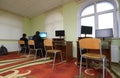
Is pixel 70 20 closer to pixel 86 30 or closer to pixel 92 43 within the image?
pixel 86 30

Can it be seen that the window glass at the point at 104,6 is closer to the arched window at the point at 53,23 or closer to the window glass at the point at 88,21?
the window glass at the point at 88,21

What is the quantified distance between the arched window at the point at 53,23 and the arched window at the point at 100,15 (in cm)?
138

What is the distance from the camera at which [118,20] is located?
319 cm

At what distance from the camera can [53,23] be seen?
5.78 metres

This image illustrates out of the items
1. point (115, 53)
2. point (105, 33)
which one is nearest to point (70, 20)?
point (105, 33)

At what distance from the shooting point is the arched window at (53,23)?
537cm

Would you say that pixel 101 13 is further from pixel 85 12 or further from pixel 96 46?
pixel 96 46

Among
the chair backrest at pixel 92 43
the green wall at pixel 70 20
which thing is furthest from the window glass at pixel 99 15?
the chair backrest at pixel 92 43

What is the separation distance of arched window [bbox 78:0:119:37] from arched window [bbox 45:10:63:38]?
1376 millimetres

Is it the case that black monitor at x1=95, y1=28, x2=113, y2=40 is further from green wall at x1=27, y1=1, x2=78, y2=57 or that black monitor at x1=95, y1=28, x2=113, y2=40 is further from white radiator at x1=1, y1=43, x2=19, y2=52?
white radiator at x1=1, y1=43, x2=19, y2=52

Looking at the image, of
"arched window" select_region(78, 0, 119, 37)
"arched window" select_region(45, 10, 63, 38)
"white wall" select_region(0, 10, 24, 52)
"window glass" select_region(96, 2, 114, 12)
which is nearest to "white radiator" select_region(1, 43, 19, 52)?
"white wall" select_region(0, 10, 24, 52)

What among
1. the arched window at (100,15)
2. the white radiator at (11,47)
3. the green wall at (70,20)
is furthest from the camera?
the white radiator at (11,47)

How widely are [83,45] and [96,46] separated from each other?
28 cm

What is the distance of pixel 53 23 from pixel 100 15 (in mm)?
2804
